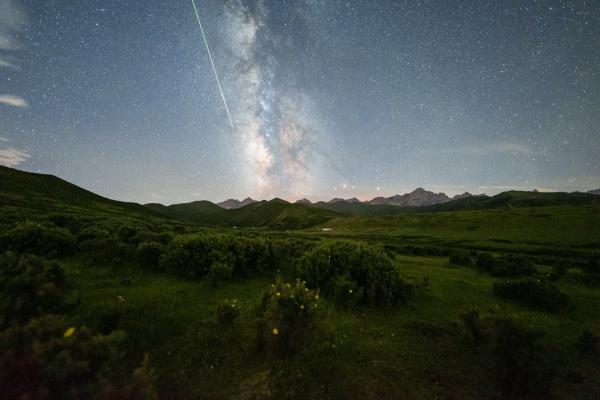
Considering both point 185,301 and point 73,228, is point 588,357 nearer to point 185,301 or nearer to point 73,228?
point 185,301

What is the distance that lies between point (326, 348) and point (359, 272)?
5.44 metres

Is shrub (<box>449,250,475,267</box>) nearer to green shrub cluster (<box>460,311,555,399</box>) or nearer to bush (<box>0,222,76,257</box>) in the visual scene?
green shrub cluster (<box>460,311,555,399</box>)

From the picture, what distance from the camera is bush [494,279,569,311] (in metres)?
11.7

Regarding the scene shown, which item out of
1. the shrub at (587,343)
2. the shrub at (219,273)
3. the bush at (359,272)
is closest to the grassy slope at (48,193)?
the shrub at (219,273)

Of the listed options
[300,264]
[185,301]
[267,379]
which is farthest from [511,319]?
[185,301]

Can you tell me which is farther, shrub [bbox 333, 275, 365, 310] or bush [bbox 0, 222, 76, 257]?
bush [bbox 0, 222, 76, 257]

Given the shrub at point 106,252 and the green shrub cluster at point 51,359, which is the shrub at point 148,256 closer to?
the shrub at point 106,252

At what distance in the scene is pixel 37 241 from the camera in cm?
1381

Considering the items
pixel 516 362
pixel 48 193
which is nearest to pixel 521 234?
pixel 516 362

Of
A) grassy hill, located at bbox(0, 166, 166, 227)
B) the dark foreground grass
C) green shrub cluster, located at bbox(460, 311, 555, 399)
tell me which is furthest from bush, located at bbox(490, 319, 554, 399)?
grassy hill, located at bbox(0, 166, 166, 227)

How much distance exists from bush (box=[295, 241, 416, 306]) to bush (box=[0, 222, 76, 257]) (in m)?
12.0

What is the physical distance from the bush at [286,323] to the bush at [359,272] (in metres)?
4.07

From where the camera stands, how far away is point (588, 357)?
7.59 m

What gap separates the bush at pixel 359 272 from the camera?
11047 mm
